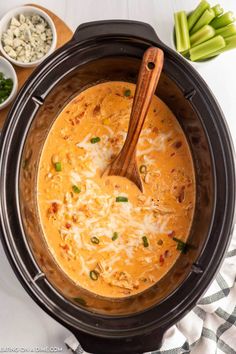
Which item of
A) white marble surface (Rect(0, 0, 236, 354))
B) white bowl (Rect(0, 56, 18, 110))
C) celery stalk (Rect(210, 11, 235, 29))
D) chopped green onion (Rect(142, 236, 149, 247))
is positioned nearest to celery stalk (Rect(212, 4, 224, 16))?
celery stalk (Rect(210, 11, 235, 29))

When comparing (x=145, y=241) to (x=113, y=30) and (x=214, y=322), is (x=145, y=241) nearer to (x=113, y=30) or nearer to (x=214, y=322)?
(x=214, y=322)

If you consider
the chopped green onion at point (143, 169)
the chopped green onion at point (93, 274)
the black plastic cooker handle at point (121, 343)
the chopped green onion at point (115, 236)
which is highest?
the chopped green onion at point (143, 169)

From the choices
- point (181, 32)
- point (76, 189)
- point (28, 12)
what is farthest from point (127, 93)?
point (28, 12)

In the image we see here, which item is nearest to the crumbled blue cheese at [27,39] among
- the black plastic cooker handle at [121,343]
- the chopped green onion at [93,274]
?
the chopped green onion at [93,274]

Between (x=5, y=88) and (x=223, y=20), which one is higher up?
(x=5, y=88)

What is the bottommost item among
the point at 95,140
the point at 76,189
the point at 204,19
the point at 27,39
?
the point at 76,189

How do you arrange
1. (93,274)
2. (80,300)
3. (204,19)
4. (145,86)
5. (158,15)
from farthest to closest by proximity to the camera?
(158,15)
(204,19)
(93,274)
(80,300)
(145,86)

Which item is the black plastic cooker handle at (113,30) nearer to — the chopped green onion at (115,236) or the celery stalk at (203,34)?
the celery stalk at (203,34)
